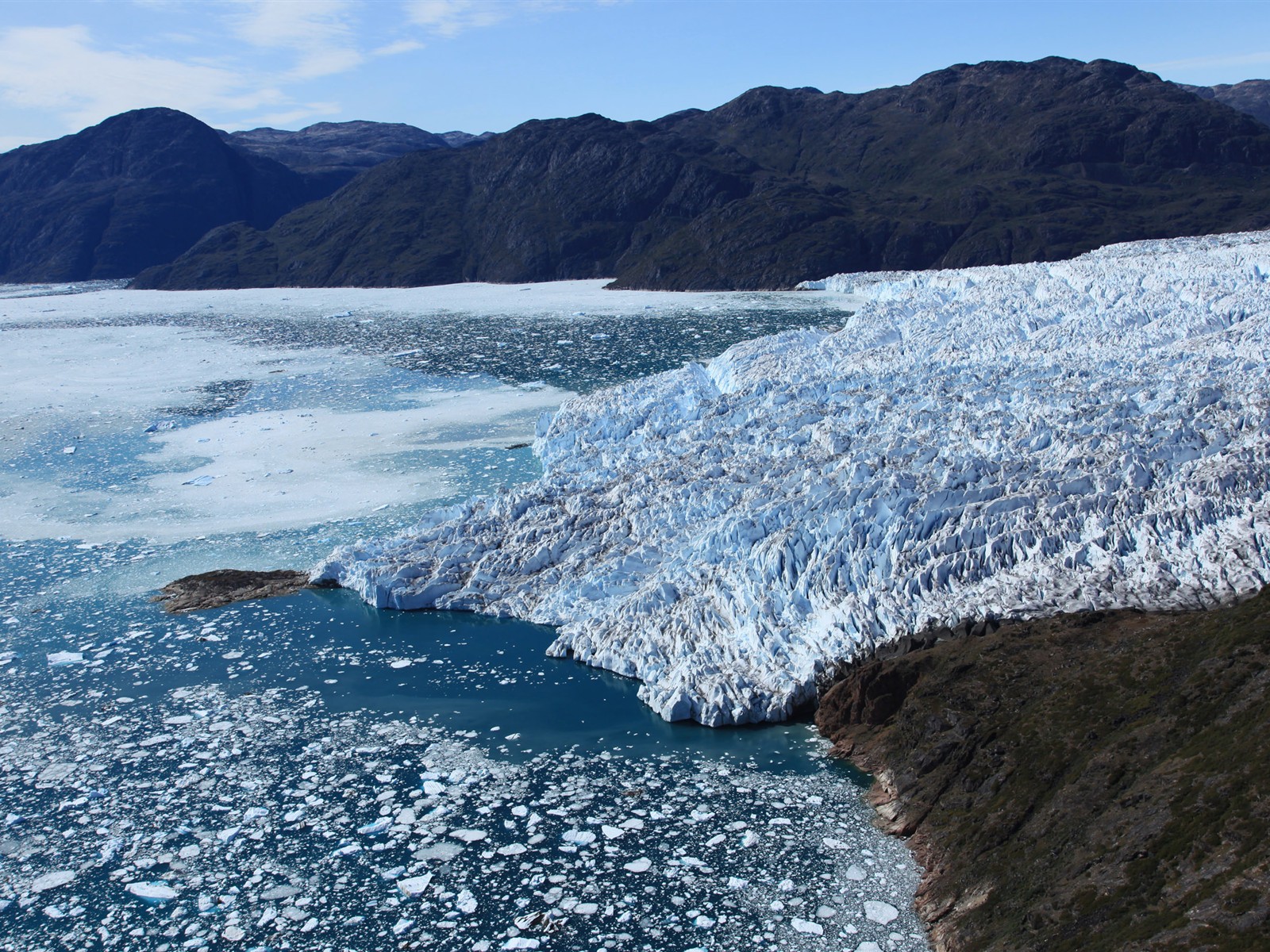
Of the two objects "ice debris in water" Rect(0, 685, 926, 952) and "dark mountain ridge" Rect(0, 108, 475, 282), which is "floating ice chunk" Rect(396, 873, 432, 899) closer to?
"ice debris in water" Rect(0, 685, 926, 952)

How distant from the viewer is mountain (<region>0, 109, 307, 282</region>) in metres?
142

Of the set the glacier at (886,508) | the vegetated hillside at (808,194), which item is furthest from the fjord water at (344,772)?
the vegetated hillside at (808,194)

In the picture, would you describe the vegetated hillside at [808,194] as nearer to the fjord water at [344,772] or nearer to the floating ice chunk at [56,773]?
the fjord water at [344,772]

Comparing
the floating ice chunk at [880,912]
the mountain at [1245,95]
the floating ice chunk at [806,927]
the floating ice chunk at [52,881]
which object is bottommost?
the floating ice chunk at [52,881]

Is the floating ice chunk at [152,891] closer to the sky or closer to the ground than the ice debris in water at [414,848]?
closer to the ground

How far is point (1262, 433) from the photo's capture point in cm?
1486

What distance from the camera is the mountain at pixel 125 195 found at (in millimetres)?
142375

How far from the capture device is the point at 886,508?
1541 centimetres

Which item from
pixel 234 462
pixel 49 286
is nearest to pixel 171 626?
pixel 234 462

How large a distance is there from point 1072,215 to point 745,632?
76.8 metres

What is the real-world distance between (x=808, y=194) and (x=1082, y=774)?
297 feet

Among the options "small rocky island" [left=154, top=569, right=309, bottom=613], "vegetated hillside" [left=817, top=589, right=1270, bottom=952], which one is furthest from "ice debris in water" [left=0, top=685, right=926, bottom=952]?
"small rocky island" [left=154, top=569, right=309, bottom=613]

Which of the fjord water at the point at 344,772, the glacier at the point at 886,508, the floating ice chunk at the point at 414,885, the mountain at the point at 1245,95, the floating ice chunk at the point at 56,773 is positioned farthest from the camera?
the mountain at the point at 1245,95

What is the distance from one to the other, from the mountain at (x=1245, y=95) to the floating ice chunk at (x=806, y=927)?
20506 centimetres
